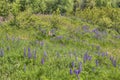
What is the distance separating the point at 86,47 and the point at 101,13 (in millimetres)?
13277

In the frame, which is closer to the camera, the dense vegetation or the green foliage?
the dense vegetation

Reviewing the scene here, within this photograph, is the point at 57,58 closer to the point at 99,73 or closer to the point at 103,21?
the point at 99,73

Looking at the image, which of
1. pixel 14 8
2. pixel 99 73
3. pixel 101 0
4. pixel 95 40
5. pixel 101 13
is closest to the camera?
pixel 99 73

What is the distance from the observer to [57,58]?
29.1 ft

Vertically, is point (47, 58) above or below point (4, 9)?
above

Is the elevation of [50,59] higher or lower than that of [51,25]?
higher

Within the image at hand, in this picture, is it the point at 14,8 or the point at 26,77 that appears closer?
the point at 26,77

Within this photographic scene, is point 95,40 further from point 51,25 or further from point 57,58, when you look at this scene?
point 57,58

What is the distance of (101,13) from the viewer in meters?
27.1

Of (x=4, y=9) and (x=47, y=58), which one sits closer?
(x=47, y=58)

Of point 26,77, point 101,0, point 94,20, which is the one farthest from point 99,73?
point 101,0

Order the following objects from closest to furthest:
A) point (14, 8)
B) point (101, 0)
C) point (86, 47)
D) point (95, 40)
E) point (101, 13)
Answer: point (86, 47)
point (95, 40)
point (14, 8)
point (101, 13)
point (101, 0)

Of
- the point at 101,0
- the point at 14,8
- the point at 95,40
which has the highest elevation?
the point at 14,8

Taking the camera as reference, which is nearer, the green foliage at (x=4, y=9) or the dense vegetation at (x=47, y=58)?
the dense vegetation at (x=47, y=58)
